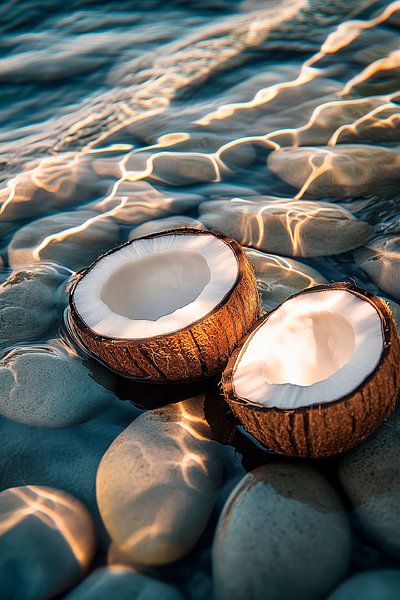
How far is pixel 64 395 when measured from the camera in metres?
2.39

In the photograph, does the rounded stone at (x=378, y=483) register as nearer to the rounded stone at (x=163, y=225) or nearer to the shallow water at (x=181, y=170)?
the shallow water at (x=181, y=170)

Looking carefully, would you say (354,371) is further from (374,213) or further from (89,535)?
(374,213)

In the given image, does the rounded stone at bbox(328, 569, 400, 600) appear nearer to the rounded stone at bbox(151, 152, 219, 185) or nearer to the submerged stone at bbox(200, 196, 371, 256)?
the submerged stone at bbox(200, 196, 371, 256)

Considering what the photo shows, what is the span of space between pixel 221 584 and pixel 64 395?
956 mm

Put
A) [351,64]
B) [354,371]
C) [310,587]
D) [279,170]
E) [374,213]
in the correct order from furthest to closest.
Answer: [351,64], [279,170], [374,213], [354,371], [310,587]

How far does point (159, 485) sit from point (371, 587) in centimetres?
69

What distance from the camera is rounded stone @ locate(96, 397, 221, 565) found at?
1890 mm

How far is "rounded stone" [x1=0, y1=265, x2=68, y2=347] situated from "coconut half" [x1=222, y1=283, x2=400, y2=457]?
109 centimetres

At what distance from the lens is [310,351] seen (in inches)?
→ 89.6

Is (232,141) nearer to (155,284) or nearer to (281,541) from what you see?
(155,284)

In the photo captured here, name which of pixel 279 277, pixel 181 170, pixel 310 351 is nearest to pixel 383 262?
pixel 279 277

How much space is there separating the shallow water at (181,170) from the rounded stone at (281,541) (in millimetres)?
29

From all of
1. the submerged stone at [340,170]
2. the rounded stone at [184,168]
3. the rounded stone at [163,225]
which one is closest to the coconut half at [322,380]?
the rounded stone at [163,225]

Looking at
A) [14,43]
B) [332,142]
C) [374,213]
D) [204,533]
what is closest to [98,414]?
[204,533]
